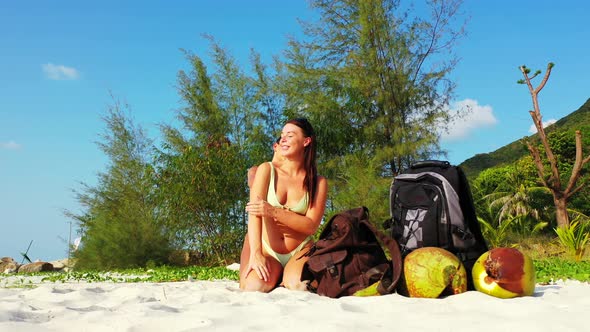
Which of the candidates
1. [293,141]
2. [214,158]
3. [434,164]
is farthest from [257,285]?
[214,158]

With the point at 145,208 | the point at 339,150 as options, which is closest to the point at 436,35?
the point at 339,150

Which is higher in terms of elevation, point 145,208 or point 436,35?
point 436,35

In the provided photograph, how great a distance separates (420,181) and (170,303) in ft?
6.20

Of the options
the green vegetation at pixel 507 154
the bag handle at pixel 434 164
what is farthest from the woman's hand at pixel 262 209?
the green vegetation at pixel 507 154

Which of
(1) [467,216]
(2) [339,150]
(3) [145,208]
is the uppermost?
(2) [339,150]

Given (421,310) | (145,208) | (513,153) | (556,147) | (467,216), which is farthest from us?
(513,153)

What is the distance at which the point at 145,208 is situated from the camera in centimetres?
1198

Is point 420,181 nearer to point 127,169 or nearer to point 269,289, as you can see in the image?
point 269,289

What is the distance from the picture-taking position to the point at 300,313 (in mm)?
2549

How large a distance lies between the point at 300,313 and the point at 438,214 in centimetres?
144

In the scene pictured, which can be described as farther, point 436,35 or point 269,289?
point 436,35

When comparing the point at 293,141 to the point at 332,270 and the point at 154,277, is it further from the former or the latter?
the point at 154,277

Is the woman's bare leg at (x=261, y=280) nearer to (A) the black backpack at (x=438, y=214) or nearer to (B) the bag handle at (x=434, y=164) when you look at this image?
(A) the black backpack at (x=438, y=214)

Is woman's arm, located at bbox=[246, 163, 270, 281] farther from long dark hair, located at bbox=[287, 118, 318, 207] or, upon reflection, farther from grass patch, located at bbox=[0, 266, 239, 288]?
grass patch, located at bbox=[0, 266, 239, 288]
